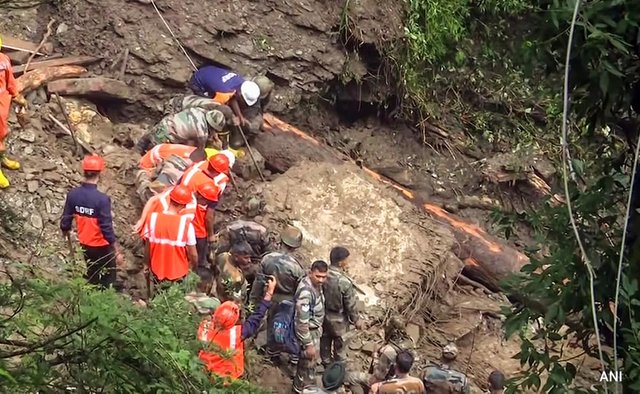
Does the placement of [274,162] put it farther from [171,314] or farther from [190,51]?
[171,314]

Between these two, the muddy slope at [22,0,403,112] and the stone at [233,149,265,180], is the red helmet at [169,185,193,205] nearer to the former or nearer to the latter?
the stone at [233,149,265,180]

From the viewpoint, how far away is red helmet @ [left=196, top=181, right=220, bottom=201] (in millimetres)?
9273

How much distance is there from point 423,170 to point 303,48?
8.66ft

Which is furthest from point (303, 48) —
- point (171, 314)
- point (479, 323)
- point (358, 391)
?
point (171, 314)

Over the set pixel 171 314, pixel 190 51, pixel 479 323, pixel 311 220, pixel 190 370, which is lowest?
pixel 479 323

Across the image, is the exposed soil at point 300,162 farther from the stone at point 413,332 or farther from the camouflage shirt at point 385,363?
the camouflage shirt at point 385,363

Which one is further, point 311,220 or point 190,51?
point 190,51

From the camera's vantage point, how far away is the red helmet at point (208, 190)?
9273 mm

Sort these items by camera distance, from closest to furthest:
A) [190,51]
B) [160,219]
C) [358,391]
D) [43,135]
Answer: [160,219] < [358,391] < [43,135] < [190,51]

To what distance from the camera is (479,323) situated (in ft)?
37.4

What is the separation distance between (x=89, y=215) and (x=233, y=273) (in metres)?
1.65

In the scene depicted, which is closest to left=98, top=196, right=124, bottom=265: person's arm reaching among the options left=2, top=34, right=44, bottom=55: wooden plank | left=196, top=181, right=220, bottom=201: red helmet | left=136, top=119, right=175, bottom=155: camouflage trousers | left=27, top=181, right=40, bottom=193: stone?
left=196, top=181, right=220, bottom=201: red helmet

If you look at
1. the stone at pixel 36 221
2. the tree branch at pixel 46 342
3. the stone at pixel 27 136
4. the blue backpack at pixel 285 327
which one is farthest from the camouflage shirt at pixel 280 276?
the tree branch at pixel 46 342

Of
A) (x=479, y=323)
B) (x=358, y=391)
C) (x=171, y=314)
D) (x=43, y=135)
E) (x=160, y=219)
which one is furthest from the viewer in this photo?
(x=479, y=323)
